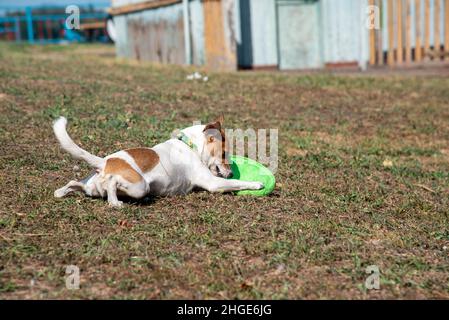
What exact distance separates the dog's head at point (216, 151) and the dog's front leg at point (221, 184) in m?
0.14

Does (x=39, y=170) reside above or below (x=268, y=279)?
above

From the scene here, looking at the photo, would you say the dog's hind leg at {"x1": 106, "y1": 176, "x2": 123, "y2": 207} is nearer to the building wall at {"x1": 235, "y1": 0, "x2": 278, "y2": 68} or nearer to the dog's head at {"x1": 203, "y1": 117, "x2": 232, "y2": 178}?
the dog's head at {"x1": 203, "y1": 117, "x2": 232, "y2": 178}

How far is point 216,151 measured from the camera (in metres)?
6.41

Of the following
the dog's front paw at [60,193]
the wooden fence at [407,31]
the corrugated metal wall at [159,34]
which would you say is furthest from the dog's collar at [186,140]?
the wooden fence at [407,31]

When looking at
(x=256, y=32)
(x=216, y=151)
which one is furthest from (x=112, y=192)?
(x=256, y=32)

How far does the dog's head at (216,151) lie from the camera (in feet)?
21.0

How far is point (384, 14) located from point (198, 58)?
197 inches

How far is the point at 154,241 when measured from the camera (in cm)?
505

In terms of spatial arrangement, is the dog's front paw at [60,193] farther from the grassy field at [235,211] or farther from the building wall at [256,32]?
the building wall at [256,32]

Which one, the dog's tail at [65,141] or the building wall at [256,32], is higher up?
the building wall at [256,32]
